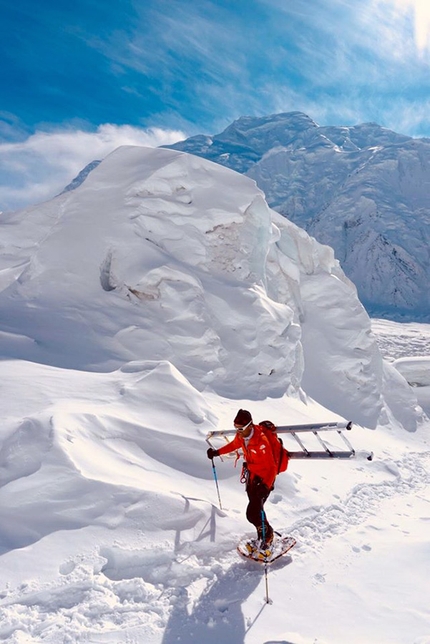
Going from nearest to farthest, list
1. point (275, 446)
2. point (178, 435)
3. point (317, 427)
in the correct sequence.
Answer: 1. point (275, 446)
2. point (317, 427)
3. point (178, 435)

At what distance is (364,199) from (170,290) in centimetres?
9123

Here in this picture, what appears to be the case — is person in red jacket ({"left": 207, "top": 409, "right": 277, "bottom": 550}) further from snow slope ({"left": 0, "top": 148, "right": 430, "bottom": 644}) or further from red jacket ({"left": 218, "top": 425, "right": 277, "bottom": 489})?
snow slope ({"left": 0, "top": 148, "right": 430, "bottom": 644})

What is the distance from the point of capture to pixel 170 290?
38.6 ft

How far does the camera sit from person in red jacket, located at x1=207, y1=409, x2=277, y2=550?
4.50 meters

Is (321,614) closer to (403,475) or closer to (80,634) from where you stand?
(80,634)

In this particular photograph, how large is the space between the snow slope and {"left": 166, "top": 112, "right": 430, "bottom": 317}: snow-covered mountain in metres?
68.1

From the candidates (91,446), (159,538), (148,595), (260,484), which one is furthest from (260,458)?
(91,446)

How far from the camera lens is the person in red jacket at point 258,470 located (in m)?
4.50

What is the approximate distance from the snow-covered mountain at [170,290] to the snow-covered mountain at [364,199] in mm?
67192

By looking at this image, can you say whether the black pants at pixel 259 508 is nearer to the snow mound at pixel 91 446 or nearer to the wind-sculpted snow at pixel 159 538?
the wind-sculpted snow at pixel 159 538

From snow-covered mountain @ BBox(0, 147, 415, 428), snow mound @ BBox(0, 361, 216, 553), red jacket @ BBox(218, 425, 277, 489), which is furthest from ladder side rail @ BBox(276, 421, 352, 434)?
snow-covered mountain @ BBox(0, 147, 415, 428)

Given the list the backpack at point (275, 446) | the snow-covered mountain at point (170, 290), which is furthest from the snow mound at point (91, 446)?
the snow-covered mountain at point (170, 290)

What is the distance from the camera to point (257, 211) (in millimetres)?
14695

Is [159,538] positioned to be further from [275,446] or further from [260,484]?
[275,446]
